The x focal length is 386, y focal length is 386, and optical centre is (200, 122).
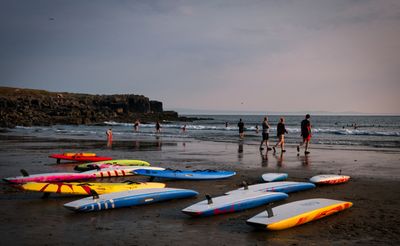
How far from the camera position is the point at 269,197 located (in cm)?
Answer: 713

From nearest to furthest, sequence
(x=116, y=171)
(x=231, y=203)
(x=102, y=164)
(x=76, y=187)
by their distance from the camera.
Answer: (x=231, y=203) < (x=76, y=187) < (x=116, y=171) < (x=102, y=164)

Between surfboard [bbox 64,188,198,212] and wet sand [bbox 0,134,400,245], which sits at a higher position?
surfboard [bbox 64,188,198,212]

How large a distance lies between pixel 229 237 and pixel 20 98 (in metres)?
83.3

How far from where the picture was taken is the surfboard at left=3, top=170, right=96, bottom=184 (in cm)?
850

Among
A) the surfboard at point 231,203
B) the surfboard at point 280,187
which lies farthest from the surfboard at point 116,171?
the surfboard at point 231,203

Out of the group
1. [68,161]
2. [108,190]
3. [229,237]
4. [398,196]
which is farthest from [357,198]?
[68,161]

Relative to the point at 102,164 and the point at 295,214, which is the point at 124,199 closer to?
the point at 295,214

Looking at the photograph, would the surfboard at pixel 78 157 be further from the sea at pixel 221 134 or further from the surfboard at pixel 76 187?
the sea at pixel 221 134

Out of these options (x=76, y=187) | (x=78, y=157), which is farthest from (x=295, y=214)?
(x=78, y=157)

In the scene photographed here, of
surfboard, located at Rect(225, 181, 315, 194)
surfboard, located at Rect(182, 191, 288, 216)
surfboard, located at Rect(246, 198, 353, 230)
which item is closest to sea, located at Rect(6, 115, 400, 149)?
surfboard, located at Rect(225, 181, 315, 194)

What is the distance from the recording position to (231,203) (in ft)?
21.4

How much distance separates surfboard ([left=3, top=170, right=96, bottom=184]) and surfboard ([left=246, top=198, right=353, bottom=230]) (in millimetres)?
5512

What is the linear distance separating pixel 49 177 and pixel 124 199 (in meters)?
3.25

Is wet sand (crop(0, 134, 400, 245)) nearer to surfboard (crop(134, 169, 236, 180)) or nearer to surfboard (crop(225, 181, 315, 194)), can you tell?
surfboard (crop(225, 181, 315, 194))
